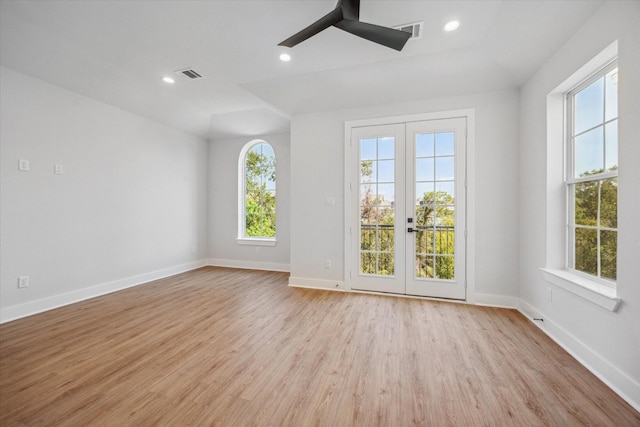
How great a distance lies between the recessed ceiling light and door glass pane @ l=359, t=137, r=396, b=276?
149 centimetres

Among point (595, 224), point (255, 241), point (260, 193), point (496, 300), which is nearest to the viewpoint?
point (595, 224)

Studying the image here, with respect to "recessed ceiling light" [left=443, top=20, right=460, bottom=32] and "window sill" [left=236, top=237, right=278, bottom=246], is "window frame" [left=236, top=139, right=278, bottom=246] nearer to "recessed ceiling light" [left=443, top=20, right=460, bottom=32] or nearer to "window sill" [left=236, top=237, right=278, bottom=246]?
"window sill" [left=236, top=237, right=278, bottom=246]

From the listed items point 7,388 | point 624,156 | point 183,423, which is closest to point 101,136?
point 7,388

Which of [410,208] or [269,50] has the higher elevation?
[269,50]

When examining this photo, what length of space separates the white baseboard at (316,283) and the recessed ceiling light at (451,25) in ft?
10.5

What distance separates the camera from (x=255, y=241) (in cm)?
549

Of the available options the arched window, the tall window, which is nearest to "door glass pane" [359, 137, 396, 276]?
the tall window

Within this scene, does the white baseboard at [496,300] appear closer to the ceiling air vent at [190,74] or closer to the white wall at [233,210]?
the white wall at [233,210]

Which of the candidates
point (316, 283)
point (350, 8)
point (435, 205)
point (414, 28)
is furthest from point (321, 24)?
point (316, 283)

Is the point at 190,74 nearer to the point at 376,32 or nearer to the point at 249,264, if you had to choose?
the point at 376,32

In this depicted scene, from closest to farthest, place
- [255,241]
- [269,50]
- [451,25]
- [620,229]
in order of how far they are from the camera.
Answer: [620,229] < [451,25] < [269,50] < [255,241]

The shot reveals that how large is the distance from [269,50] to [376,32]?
4.20ft

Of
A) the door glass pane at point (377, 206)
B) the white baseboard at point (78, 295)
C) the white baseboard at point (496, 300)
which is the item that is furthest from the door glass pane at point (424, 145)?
the white baseboard at point (78, 295)

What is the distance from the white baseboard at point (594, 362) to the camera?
164 cm
